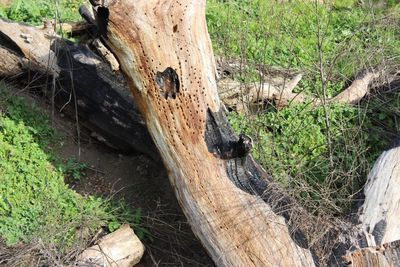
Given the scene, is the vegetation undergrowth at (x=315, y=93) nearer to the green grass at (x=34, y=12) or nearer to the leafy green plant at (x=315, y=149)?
the leafy green plant at (x=315, y=149)

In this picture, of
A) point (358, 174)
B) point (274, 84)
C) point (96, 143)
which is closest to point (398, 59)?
point (274, 84)

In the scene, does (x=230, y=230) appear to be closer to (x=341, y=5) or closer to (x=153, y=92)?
(x=153, y=92)

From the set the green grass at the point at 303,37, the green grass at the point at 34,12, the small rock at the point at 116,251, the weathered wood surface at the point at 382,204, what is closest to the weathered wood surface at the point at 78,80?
the green grass at the point at 34,12

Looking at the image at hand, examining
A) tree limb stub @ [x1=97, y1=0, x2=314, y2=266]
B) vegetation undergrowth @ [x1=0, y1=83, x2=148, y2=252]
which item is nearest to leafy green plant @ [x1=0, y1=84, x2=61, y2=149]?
vegetation undergrowth @ [x1=0, y1=83, x2=148, y2=252]

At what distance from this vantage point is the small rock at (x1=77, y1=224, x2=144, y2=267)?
15.4 ft

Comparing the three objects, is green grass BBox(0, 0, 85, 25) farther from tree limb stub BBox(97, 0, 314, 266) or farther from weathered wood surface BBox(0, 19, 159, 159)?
tree limb stub BBox(97, 0, 314, 266)

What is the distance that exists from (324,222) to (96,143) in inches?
85.4

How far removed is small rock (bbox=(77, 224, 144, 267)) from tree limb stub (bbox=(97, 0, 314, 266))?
0.55 meters

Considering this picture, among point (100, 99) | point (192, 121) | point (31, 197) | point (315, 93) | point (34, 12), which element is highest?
point (192, 121)

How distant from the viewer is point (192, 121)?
449cm

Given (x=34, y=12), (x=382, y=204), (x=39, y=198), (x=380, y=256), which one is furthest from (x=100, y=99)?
(x=380, y=256)

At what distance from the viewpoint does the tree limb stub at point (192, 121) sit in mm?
4375

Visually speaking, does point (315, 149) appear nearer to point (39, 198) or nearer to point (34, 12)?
point (39, 198)

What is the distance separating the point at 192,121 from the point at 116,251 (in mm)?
1116
